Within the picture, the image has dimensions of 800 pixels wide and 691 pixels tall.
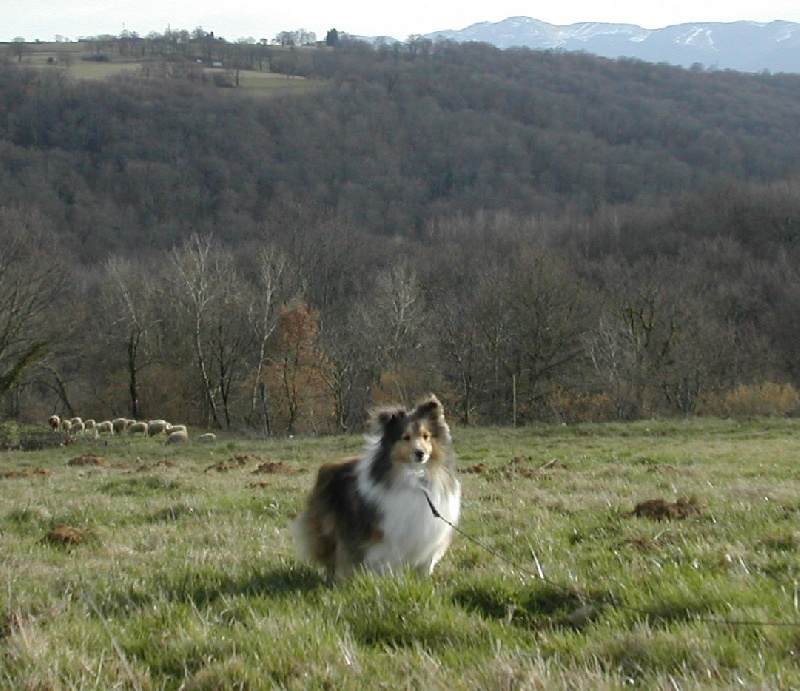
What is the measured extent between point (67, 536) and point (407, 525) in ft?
13.2

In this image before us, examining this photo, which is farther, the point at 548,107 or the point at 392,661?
the point at 548,107

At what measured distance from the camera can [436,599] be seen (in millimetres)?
5395

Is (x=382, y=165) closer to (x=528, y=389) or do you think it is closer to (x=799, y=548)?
(x=528, y=389)

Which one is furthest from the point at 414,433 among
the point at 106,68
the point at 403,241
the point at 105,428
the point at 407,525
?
the point at 106,68

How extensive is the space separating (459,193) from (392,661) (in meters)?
117

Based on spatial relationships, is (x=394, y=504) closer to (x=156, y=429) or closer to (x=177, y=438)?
(x=177, y=438)

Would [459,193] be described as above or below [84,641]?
below

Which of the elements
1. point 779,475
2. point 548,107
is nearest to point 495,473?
point 779,475

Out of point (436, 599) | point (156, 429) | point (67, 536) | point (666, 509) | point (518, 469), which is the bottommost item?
point (156, 429)

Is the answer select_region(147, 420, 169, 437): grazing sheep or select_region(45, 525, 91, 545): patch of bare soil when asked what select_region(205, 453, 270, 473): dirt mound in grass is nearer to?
select_region(45, 525, 91, 545): patch of bare soil

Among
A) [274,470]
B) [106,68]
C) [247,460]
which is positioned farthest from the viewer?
[106,68]

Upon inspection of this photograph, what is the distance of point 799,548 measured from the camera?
260 inches

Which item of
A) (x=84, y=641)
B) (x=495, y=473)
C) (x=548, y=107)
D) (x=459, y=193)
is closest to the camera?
(x=84, y=641)

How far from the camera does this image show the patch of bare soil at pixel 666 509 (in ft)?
28.1
